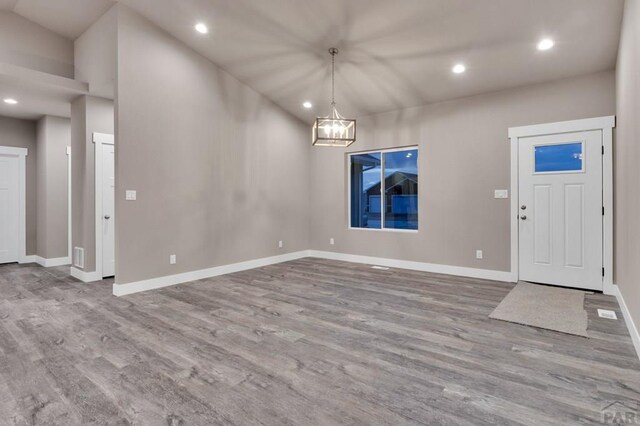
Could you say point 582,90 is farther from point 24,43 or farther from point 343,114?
point 24,43

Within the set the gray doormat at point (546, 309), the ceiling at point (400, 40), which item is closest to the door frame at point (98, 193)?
the ceiling at point (400, 40)

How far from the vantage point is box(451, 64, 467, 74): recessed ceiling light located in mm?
4352

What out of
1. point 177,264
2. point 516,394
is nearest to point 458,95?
point 516,394

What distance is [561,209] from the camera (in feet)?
14.6

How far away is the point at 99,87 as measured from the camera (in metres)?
4.67

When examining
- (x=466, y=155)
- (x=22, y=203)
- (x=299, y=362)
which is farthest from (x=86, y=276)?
(x=466, y=155)

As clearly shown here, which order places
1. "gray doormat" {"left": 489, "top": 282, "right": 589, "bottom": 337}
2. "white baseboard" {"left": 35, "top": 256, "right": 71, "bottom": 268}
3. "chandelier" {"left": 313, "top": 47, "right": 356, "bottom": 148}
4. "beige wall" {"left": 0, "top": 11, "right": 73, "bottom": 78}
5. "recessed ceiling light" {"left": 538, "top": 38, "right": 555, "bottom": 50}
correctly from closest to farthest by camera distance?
"gray doormat" {"left": 489, "top": 282, "right": 589, "bottom": 337} < "recessed ceiling light" {"left": 538, "top": 38, "right": 555, "bottom": 50} < "chandelier" {"left": 313, "top": 47, "right": 356, "bottom": 148} < "beige wall" {"left": 0, "top": 11, "right": 73, "bottom": 78} < "white baseboard" {"left": 35, "top": 256, "right": 71, "bottom": 268}

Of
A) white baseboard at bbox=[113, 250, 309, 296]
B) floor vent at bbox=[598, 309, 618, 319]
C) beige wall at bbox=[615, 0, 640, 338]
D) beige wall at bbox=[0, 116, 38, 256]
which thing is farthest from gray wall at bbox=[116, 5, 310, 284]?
beige wall at bbox=[615, 0, 640, 338]

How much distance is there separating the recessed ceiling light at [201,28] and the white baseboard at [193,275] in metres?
3.31

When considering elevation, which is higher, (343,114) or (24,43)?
(24,43)

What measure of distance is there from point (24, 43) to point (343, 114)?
15.9 ft

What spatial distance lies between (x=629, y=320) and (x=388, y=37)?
12.2 ft

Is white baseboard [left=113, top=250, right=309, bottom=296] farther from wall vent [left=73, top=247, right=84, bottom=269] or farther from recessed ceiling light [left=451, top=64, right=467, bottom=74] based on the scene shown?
recessed ceiling light [left=451, top=64, right=467, bottom=74]

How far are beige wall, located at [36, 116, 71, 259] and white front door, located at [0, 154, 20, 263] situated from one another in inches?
15.0
